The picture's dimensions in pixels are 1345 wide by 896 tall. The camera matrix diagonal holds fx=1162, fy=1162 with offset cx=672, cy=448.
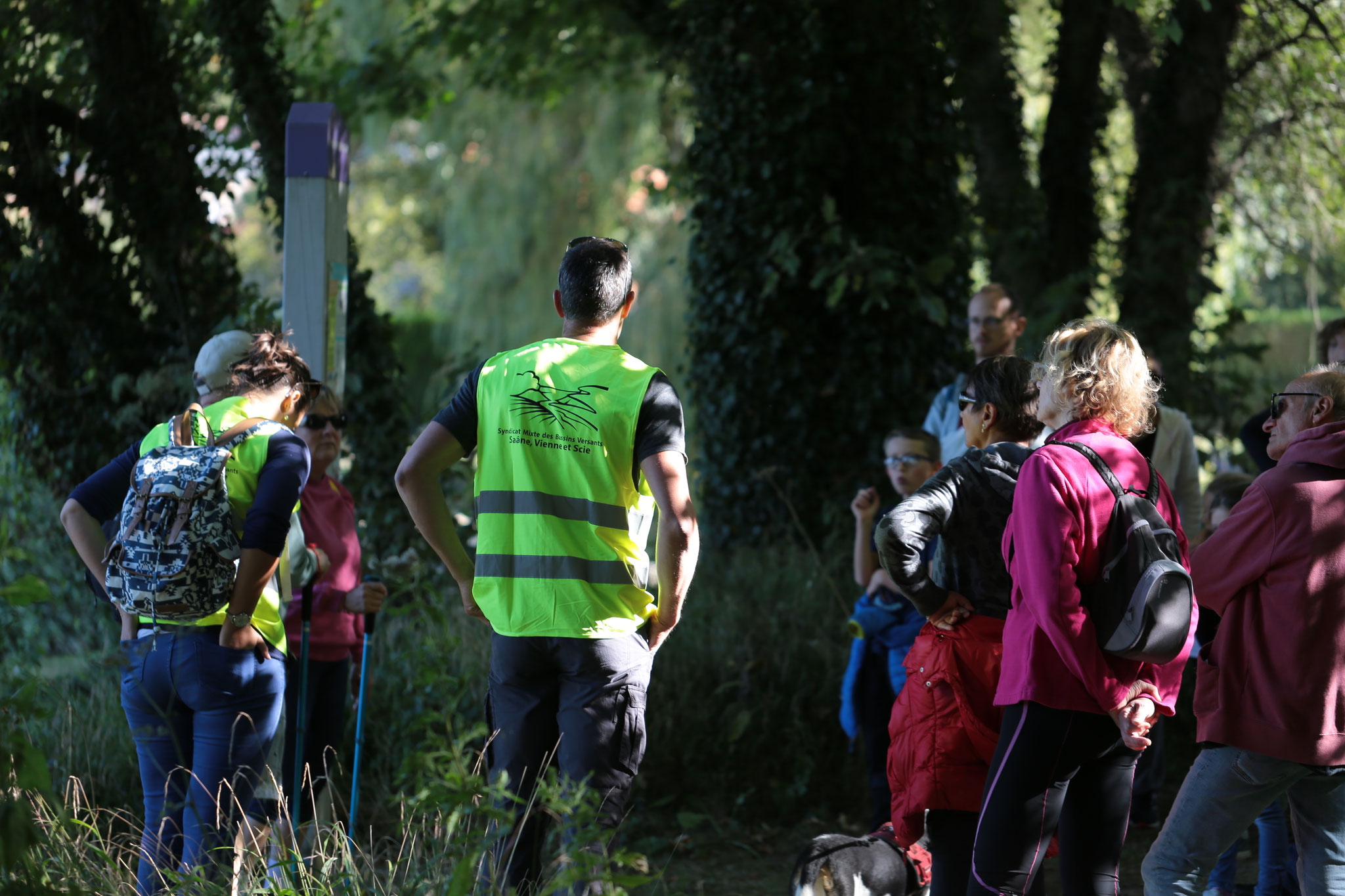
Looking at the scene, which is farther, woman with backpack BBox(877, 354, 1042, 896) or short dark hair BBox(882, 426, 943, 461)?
short dark hair BBox(882, 426, 943, 461)

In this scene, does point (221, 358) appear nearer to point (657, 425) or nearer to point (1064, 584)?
point (657, 425)

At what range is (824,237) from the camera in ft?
22.5

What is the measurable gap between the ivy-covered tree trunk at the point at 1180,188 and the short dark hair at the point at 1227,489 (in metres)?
3.48

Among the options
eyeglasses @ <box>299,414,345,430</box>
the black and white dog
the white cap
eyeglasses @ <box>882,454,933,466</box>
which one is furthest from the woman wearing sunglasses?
eyeglasses @ <box>882,454,933,466</box>

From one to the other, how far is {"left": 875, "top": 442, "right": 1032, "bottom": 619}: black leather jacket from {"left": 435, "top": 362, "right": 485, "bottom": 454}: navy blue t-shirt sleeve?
3.69 feet

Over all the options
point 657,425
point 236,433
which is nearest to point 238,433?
point 236,433

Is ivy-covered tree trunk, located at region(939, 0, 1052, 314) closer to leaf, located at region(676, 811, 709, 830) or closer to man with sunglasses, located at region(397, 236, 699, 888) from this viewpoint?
leaf, located at region(676, 811, 709, 830)

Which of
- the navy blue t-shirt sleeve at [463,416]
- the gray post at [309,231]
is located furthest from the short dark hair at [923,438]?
the gray post at [309,231]

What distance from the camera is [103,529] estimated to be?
3.41 m

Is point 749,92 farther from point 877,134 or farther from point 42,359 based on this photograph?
point 42,359

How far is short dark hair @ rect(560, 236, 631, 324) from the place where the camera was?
296cm

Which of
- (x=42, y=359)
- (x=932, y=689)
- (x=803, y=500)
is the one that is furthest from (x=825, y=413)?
(x=42, y=359)

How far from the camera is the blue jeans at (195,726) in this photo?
3.12 metres

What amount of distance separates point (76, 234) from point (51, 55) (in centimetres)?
113
